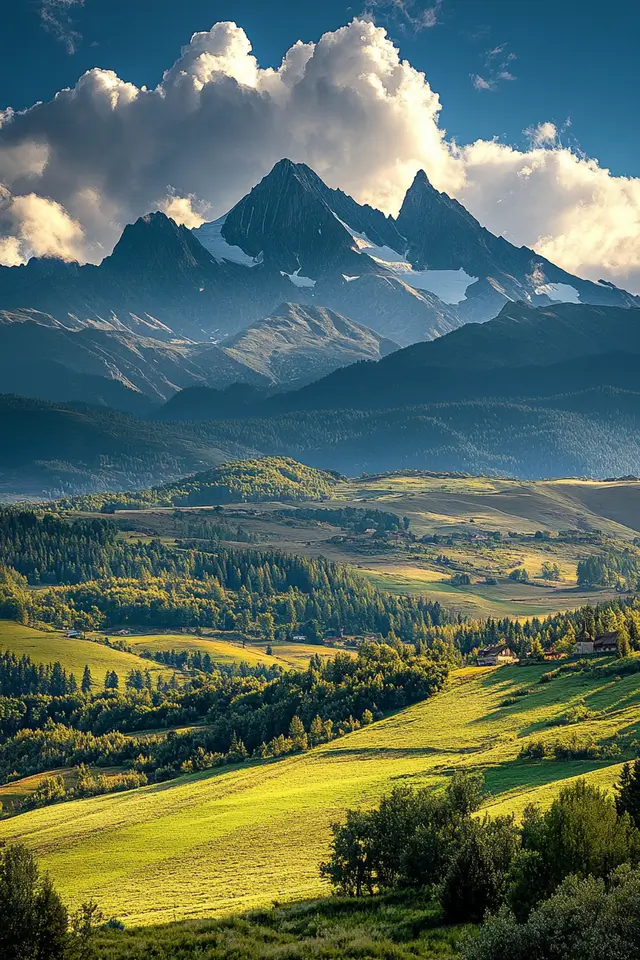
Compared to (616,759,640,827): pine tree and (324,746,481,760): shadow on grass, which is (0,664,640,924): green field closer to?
(324,746,481,760): shadow on grass

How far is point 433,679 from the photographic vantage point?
525 ft

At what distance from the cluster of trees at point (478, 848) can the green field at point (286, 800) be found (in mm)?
4797

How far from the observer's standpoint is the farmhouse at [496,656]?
177 m

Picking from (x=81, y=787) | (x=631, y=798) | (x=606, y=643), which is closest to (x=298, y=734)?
(x=81, y=787)

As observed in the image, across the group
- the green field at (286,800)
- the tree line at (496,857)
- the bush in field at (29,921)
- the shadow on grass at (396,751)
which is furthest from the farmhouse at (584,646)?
the bush in field at (29,921)

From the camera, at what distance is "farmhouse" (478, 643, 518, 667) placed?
177 meters

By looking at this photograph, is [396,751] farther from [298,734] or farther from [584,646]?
[584,646]


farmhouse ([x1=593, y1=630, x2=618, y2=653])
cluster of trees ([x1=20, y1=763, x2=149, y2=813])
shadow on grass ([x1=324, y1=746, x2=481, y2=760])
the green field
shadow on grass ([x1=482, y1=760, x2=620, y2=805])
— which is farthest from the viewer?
cluster of trees ([x1=20, y1=763, x2=149, y2=813])

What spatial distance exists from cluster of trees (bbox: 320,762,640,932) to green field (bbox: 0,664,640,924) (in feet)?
15.7

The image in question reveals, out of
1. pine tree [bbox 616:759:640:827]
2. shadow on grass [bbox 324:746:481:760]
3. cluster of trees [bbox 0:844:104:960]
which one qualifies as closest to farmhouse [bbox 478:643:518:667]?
shadow on grass [bbox 324:746:481:760]

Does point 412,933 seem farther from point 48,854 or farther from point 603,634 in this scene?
point 603,634

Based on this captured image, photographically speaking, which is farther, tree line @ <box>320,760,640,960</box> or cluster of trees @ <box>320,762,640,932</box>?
cluster of trees @ <box>320,762,640,932</box>

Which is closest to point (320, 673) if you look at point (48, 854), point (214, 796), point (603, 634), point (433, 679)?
point (433, 679)

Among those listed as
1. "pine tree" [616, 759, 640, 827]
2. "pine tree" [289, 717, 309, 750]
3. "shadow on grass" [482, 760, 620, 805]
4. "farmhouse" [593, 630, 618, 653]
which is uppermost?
"farmhouse" [593, 630, 618, 653]
